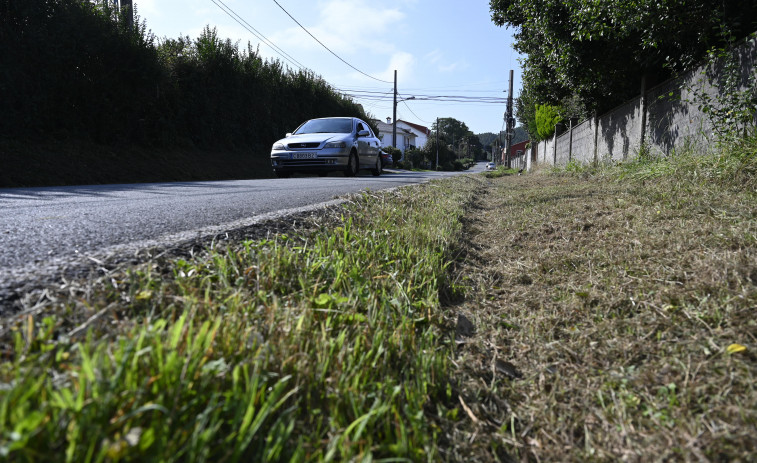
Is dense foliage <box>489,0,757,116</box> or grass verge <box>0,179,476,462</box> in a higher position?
dense foliage <box>489,0,757,116</box>

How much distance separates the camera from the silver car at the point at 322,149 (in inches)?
449

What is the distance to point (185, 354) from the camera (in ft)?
3.93

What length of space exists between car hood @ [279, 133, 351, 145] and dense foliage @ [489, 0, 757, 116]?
16.1 ft

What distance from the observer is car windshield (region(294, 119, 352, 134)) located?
1238 cm

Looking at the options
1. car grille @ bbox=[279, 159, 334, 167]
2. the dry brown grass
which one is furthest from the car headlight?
the dry brown grass

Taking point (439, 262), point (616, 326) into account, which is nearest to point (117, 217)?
point (439, 262)

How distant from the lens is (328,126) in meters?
12.5

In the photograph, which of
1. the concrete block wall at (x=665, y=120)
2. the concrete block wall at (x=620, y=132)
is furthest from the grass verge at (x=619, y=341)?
the concrete block wall at (x=620, y=132)

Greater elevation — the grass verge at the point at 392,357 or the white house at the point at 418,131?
the white house at the point at 418,131

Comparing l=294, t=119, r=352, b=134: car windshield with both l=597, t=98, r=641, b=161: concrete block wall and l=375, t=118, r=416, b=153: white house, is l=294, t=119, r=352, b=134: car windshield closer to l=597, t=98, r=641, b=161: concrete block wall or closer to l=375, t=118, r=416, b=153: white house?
l=597, t=98, r=641, b=161: concrete block wall

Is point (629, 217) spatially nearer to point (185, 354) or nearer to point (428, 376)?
point (428, 376)

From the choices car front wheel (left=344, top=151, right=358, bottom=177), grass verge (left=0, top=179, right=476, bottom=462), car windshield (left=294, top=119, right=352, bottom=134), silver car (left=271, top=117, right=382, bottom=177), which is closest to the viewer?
grass verge (left=0, top=179, right=476, bottom=462)

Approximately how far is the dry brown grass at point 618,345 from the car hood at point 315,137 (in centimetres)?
884

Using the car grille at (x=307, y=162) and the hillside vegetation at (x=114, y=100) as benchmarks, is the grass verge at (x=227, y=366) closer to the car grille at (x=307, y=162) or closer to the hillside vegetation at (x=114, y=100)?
the hillside vegetation at (x=114, y=100)
